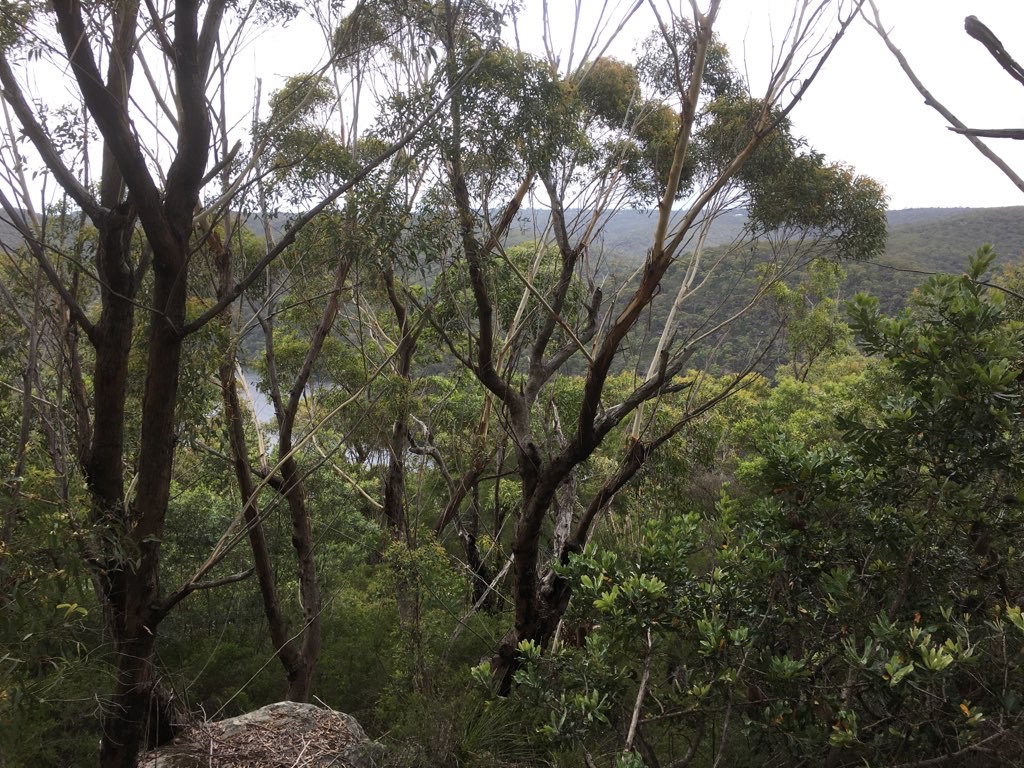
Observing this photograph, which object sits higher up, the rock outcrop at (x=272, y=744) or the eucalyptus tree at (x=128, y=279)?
the eucalyptus tree at (x=128, y=279)

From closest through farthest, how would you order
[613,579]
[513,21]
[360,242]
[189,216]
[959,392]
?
1. [959,392]
2. [189,216]
3. [613,579]
4. [360,242]
5. [513,21]

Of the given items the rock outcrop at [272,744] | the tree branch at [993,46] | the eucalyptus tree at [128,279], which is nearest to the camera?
the tree branch at [993,46]

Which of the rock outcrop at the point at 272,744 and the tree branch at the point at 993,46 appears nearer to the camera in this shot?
the tree branch at the point at 993,46

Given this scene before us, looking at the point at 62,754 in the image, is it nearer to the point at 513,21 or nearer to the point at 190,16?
the point at 190,16

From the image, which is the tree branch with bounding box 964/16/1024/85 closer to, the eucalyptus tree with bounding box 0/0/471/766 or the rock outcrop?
the eucalyptus tree with bounding box 0/0/471/766

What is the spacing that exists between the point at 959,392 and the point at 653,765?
1989 mm

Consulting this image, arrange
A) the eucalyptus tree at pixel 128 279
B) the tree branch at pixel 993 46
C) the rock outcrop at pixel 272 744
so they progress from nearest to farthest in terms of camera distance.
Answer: the tree branch at pixel 993 46
the eucalyptus tree at pixel 128 279
the rock outcrop at pixel 272 744

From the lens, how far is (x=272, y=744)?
493 centimetres

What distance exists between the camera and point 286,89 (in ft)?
21.6

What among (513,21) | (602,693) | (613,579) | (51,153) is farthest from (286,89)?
(602,693)

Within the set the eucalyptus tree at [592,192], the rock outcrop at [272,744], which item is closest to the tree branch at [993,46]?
the eucalyptus tree at [592,192]

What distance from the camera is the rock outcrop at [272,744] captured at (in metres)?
4.61

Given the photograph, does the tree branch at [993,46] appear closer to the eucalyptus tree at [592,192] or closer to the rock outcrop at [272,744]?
the eucalyptus tree at [592,192]

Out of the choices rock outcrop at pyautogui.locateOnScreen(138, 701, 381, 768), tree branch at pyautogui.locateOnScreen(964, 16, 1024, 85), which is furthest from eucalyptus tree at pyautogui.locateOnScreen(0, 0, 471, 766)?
tree branch at pyautogui.locateOnScreen(964, 16, 1024, 85)
